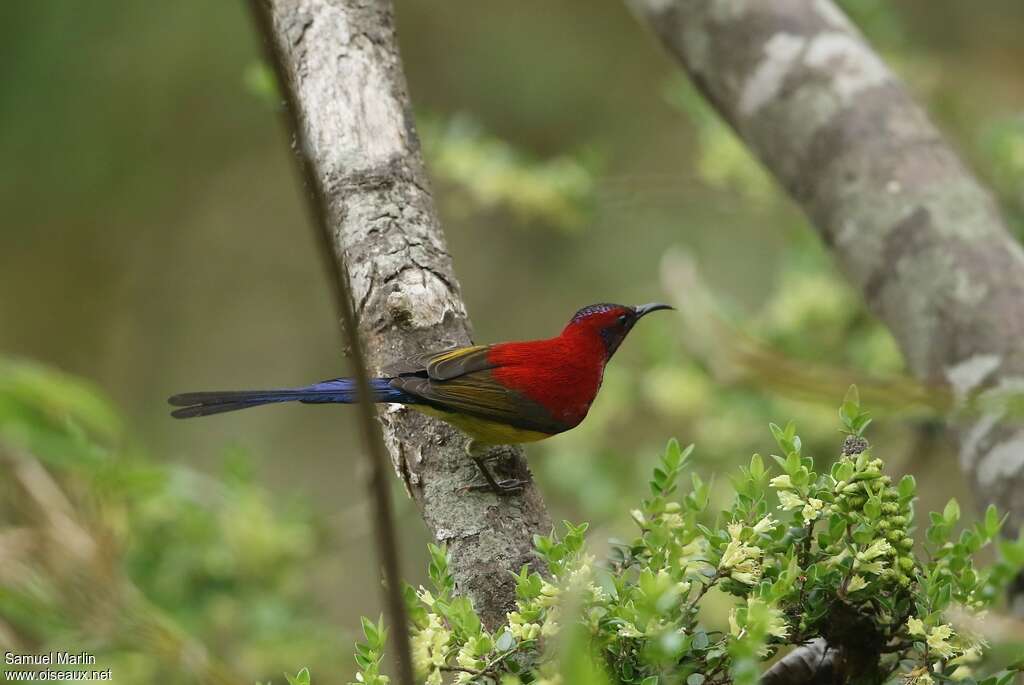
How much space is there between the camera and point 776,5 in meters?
2.83

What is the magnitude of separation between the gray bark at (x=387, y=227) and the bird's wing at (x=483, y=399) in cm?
6

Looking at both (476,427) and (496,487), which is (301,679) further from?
(476,427)

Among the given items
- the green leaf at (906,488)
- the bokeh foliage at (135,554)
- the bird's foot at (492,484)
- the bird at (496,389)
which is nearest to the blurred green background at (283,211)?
the bokeh foliage at (135,554)

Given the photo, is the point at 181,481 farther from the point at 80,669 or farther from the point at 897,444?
the point at 897,444

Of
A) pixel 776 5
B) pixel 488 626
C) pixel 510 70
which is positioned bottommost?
pixel 488 626

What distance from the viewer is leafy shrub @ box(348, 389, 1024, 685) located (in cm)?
135

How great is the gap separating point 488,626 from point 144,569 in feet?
5.74

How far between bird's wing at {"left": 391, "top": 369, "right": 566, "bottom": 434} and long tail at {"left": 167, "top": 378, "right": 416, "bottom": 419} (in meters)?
0.04

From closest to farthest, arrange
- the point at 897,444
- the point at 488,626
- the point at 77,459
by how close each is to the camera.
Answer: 1. the point at 488,626
2. the point at 77,459
3. the point at 897,444

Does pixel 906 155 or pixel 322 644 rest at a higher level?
pixel 906 155

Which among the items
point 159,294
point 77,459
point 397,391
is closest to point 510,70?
point 159,294

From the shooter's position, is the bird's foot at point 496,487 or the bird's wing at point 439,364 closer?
the bird's foot at point 496,487

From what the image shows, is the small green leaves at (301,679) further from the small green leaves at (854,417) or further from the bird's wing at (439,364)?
the bird's wing at (439,364)

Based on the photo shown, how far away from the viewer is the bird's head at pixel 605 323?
9.52ft
